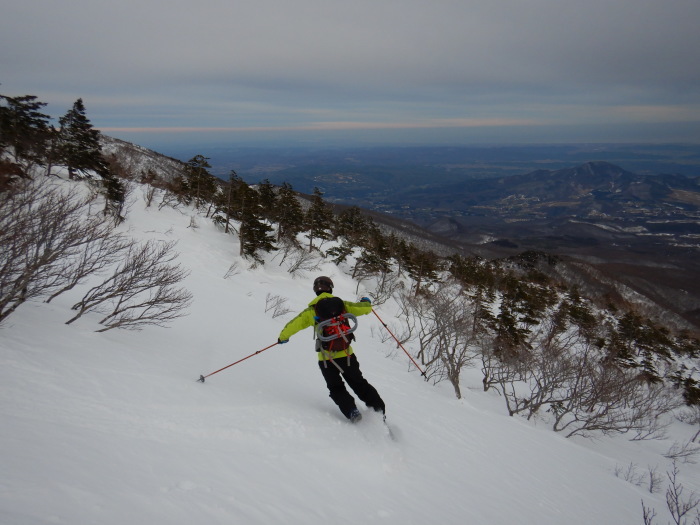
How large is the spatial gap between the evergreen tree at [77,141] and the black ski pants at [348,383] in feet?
109

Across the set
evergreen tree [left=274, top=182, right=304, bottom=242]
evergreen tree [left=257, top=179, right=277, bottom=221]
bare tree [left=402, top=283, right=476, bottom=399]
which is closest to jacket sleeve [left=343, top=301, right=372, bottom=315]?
bare tree [left=402, top=283, right=476, bottom=399]

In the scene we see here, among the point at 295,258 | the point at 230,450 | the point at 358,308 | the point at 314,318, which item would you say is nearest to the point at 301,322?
the point at 314,318

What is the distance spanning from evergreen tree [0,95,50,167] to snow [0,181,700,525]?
23.0 m

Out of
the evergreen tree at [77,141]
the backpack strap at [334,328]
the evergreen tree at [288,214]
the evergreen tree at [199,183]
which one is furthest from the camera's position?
the evergreen tree at [199,183]

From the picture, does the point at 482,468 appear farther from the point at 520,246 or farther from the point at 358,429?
the point at 520,246

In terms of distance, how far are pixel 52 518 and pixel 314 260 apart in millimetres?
37355

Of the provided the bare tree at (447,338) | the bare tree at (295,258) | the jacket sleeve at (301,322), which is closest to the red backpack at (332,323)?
the jacket sleeve at (301,322)

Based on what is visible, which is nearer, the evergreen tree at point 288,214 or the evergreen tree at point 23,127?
the evergreen tree at point 23,127

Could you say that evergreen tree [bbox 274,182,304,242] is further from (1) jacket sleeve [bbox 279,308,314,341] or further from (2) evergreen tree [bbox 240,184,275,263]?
(1) jacket sleeve [bbox 279,308,314,341]

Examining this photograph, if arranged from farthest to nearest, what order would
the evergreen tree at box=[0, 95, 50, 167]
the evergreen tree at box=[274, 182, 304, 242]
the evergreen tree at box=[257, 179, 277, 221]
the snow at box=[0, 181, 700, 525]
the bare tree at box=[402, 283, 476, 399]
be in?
1. the evergreen tree at box=[257, 179, 277, 221]
2. the evergreen tree at box=[274, 182, 304, 242]
3. the evergreen tree at box=[0, 95, 50, 167]
4. the bare tree at box=[402, 283, 476, 399]
5. the snow at box=[0, 181, 700, 525]

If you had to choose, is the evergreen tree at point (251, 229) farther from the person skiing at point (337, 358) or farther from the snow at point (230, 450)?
the person skiing at point (337, 358)

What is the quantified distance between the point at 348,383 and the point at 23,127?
108 ft

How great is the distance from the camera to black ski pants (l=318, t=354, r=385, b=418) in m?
5.39

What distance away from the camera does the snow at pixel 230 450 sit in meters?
2.77
